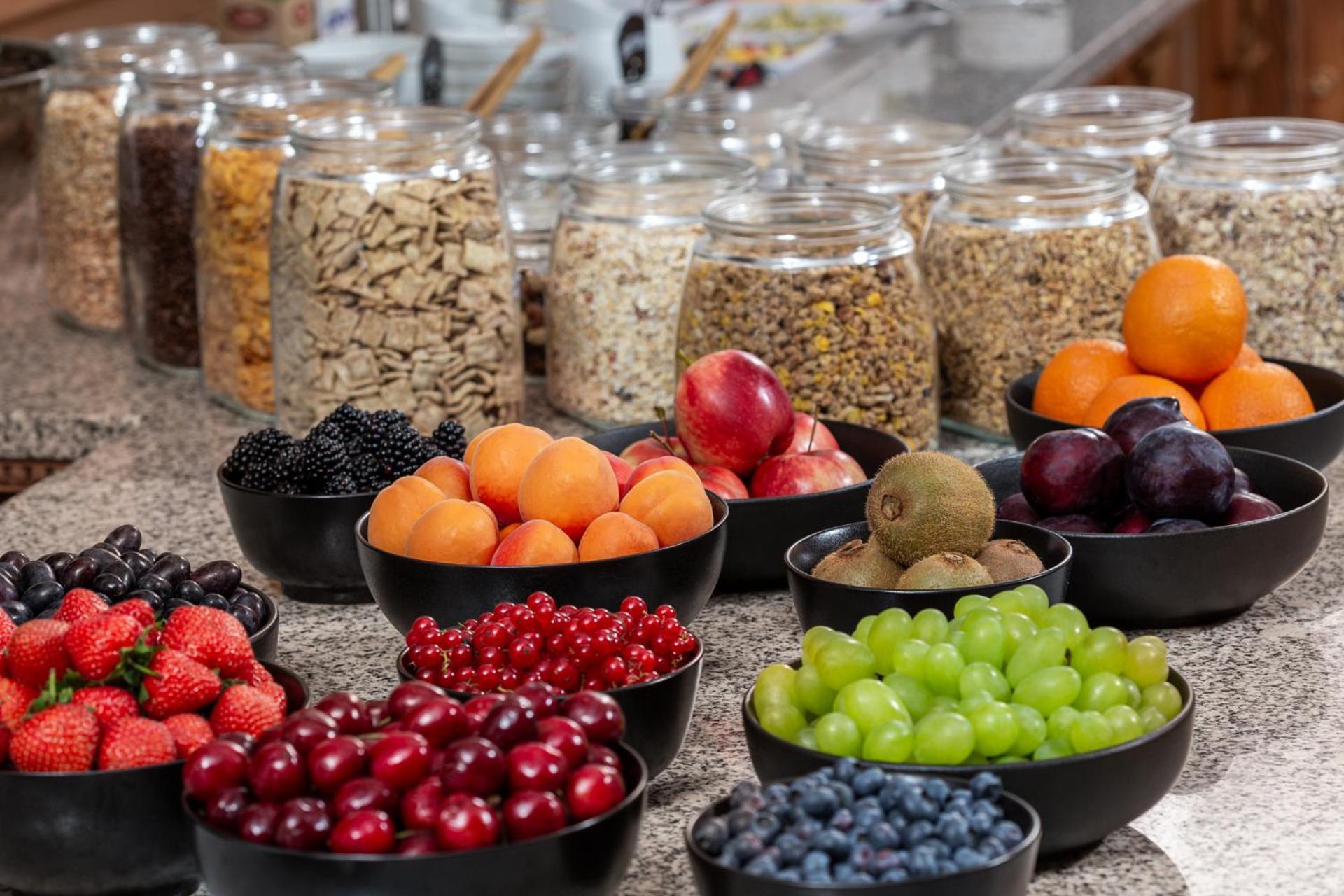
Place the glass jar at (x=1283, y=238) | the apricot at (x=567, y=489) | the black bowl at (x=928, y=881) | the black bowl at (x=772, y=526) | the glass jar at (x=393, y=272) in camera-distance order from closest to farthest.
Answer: the black bowl at (x=928, y=881) < the apricot at (x=567, y=489) < the black bowl at (x=772, y=526) < the glass jar at (x=393, y=272) < the glass jar at (x=1283, y=238)

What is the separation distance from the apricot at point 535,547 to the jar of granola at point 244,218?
0.72 meters

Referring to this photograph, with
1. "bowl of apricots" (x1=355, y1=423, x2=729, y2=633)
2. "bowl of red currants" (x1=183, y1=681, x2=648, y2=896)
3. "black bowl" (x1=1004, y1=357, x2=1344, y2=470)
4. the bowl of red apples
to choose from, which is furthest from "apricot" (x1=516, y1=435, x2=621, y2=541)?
"black bowl" (x1=1004, y1=357, x2=1344, y2=470)

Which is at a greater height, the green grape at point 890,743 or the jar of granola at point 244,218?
the jar of granola at point 244,218

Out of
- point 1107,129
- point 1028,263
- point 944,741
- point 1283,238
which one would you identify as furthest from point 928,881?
point 1107,129

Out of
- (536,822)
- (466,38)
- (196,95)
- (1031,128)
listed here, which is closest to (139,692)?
(536,822)

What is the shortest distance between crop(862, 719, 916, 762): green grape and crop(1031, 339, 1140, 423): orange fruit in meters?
0.72

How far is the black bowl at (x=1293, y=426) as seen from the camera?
1.51 metres

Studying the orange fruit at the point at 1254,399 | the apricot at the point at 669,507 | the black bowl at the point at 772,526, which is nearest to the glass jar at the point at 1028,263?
the orange fruit at the point at 1254,399

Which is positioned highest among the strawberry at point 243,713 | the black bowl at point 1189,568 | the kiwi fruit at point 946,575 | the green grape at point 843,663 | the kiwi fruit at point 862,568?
the green grape at point 843,663

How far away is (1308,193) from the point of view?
5.88 ft

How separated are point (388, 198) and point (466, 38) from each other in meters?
1.13

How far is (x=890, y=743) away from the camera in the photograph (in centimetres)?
89

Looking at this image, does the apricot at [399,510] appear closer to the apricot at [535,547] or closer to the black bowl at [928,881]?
the apricot at [535,547]

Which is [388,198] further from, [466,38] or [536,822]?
[466,38]
